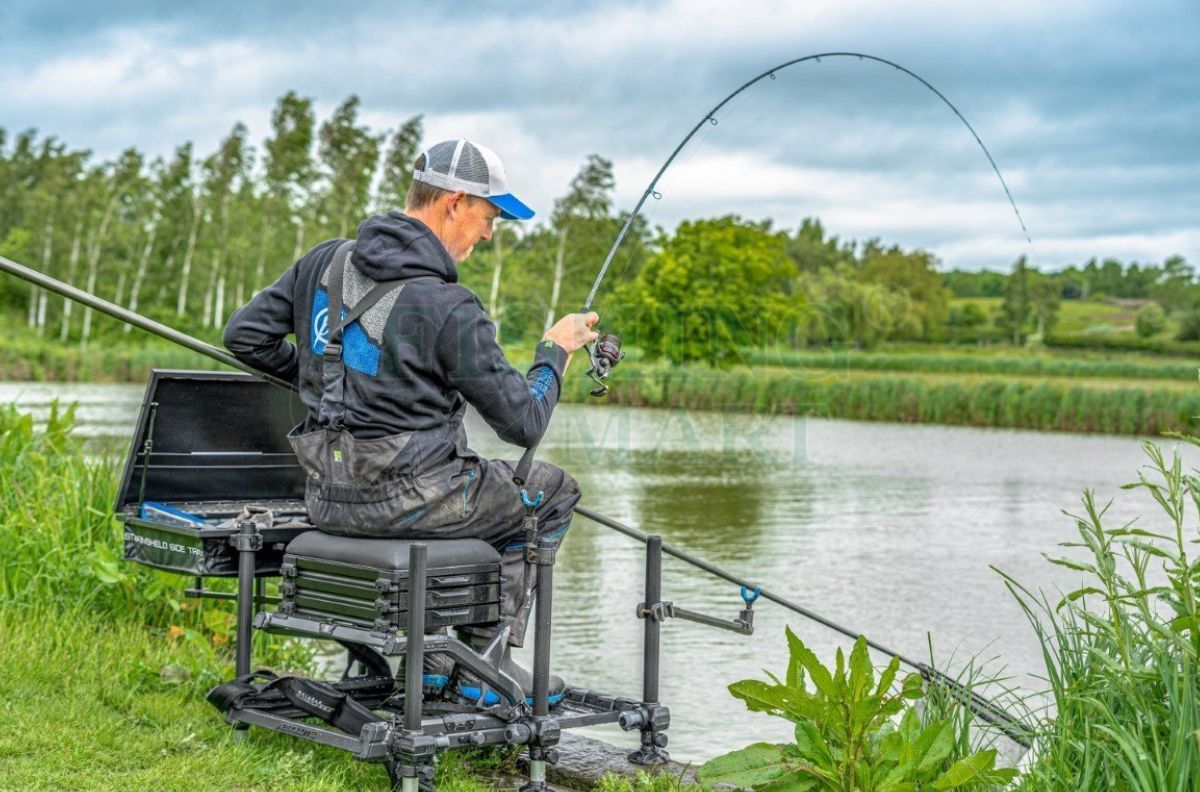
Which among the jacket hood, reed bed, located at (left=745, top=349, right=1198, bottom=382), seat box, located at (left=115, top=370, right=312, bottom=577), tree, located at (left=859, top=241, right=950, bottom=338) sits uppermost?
tree, located at (left=859, top=241, right=950, bottom=338)

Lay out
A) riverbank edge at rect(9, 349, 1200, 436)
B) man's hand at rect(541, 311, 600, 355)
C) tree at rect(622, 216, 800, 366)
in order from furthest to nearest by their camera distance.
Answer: tree at rect(622, 216, 800, 366), riverbank edge at rect(9, 349, 1200, 436), man's hand at rect(541, 311, 600, 355)

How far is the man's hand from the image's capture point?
11.5 feet

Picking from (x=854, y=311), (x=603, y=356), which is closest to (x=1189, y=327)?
(x=854, y=311)

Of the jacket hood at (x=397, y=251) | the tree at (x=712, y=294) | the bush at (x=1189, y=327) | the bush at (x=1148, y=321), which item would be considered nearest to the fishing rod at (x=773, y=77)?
the jacket hood at (x=397, y=251)

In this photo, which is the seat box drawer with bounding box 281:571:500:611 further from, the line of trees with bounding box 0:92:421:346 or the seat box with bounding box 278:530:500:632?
the line of trees with bounding box 0:92:421:346

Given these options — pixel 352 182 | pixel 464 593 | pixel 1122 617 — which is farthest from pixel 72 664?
pixel 352 182

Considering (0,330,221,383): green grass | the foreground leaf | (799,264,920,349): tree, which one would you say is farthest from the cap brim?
(799,264,920,349): tree

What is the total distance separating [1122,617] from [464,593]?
1.49 metres

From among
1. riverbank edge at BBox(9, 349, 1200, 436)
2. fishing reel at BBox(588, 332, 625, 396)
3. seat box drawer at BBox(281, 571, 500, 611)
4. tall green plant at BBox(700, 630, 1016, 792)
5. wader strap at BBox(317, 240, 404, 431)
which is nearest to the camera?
tall green plant at BBox(700, 630, 1016, 792)

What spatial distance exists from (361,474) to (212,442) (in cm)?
115

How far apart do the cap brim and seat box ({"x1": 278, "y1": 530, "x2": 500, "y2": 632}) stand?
2.71 feet

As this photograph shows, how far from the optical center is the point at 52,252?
180ft

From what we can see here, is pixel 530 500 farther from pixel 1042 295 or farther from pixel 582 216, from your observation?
pixel 582 216

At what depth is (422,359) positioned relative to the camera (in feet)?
10.6
